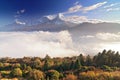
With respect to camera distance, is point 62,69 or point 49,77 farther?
point 62,69

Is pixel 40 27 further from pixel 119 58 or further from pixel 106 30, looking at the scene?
pixel 119 58

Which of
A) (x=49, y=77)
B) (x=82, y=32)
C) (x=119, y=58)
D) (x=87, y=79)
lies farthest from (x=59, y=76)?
(x=82, y=32)

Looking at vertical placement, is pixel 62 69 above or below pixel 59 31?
below

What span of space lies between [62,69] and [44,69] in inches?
74.9

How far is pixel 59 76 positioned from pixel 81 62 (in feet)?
18.4

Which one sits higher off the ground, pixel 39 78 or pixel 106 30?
pixel 106 30

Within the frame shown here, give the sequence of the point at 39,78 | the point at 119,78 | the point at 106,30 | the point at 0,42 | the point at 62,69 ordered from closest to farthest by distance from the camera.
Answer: the point at 119,78, the point at 39,78, the point at 62,69, the point at 0,42, the point at 106,30

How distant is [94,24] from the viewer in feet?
316

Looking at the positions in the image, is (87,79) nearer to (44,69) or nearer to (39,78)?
(39,78)

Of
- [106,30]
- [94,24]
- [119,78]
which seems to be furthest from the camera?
[94,24]

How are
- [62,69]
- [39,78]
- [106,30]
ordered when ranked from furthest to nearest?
1. [106,30]
2. [62,69]
3. [39,78]

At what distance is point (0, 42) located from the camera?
82.9m

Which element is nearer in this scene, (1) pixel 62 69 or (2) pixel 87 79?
(2) pixel 87 79

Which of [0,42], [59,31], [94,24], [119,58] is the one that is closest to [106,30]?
[94,24]
